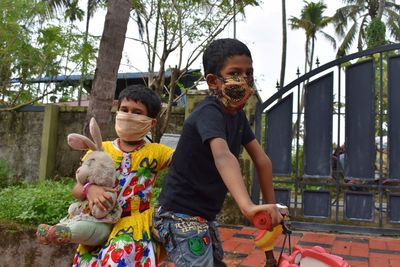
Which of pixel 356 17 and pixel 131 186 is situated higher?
pixel 356 17

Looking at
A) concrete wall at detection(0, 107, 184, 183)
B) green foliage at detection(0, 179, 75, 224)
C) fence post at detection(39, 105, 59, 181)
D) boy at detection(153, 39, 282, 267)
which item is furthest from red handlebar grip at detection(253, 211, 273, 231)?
fence post at detection(39, 105, 59, 181)

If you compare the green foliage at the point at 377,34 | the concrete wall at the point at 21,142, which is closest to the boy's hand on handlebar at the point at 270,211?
the concrete wall at the point at 21,142

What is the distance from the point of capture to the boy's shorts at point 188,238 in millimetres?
1503

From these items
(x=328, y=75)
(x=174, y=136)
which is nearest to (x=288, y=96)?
(x=328, y=75)

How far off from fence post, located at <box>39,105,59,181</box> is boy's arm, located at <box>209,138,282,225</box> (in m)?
6.34

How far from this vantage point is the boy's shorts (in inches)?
59.2

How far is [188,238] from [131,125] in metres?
0.63

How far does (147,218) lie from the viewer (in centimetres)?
186

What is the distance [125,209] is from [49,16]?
399 inches

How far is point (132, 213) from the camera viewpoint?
6.13ft

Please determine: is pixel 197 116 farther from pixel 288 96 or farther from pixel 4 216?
pixel 288 96

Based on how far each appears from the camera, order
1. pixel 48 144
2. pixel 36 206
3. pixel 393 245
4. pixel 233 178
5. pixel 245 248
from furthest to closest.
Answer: pixel 48 144 → pixel 393 245 → pixel 245 248 → pixel 36 206 → pixel 233 178

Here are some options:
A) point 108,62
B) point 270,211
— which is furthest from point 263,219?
point 108,62

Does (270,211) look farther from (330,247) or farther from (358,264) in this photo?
(330,247)
